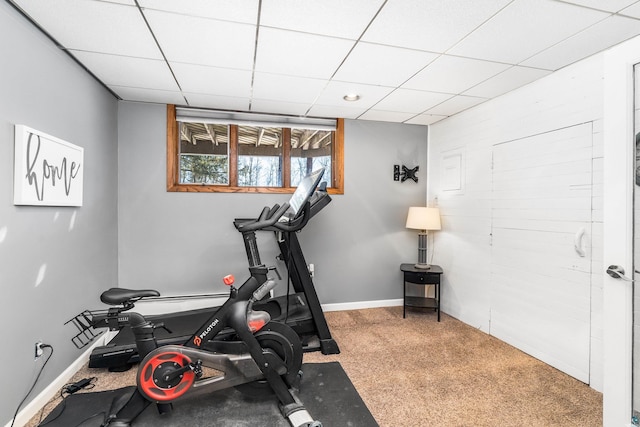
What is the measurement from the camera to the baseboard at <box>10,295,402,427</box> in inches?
72.6

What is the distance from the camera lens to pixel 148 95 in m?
3.09

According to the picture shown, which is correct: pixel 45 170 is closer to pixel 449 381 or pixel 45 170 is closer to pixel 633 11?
pixel 449 381

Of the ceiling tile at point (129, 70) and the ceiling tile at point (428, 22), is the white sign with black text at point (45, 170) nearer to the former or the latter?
→ the ceiling tile at point (129, 70)

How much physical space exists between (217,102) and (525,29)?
111 inches

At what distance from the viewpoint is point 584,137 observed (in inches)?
90.4

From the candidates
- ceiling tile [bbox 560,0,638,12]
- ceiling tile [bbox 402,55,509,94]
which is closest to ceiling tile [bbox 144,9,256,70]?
ceiling tile [bbox 402,55,509,94]

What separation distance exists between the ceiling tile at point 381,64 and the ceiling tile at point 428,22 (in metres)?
0.09

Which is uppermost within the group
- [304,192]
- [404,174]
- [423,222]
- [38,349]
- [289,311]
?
[404,174]

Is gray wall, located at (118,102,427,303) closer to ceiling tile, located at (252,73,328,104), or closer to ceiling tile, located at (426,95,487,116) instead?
ceiling tile, located at (426,95,487,116)

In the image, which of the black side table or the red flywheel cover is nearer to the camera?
the red flywheel cover

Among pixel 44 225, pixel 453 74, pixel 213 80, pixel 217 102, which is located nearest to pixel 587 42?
pixel 453 74

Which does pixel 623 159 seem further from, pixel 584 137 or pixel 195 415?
pixel 195 415

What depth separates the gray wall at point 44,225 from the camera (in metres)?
1.69

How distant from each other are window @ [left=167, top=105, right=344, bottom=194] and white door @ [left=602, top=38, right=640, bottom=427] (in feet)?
8.56
